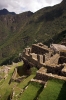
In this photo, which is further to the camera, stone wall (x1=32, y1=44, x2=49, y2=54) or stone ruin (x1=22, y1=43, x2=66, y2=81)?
stone wall (x1=32, y1=44, x2=49, y2=54)

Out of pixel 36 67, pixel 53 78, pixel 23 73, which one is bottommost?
pixel 23 73

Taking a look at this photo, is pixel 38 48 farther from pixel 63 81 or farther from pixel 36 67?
pixel 63 81

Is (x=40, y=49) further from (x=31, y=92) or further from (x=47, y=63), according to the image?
(x=31, y=92)

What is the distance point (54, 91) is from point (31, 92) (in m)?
3.06

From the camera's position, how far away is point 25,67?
1411 inches

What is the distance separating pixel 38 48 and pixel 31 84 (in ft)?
57.1

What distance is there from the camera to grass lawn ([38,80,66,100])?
18.0m

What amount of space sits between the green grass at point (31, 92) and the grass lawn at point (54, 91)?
180 cm

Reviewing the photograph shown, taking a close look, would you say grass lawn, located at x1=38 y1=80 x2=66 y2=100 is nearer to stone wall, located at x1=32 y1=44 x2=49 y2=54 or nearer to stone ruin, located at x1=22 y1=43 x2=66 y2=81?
stone ruin, located at x1=22 y1=43 x2=66 y2=81

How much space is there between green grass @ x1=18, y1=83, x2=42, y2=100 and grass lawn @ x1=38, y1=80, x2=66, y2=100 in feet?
5.89

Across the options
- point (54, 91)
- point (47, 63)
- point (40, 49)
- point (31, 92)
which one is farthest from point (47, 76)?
point (40, 49)

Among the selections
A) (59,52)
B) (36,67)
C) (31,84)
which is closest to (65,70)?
(31,84)

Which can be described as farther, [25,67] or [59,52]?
[25,67]

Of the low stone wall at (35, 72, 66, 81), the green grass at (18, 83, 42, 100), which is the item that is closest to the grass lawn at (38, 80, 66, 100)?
the low stone wall at (35, 72, 66, 81)
